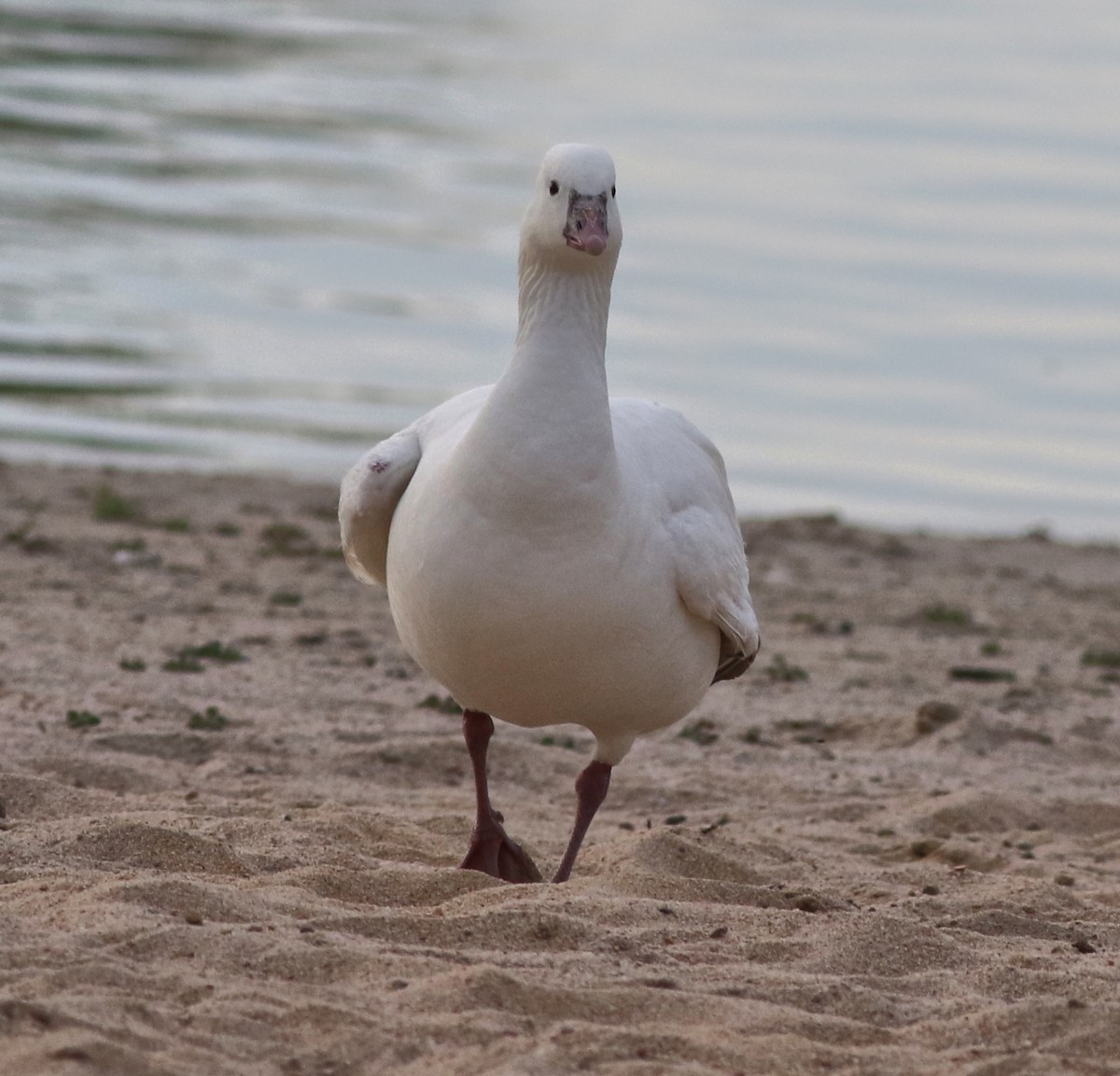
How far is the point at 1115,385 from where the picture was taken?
1716cm

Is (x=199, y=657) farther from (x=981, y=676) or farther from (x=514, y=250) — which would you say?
A: (x=514, y=250)

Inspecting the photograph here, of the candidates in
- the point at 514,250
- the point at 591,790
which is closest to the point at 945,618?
the point at 591,790

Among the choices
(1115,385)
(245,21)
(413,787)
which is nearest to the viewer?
(413,787)

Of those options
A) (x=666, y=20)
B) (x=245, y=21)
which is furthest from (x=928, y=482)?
(x=666, y=20)

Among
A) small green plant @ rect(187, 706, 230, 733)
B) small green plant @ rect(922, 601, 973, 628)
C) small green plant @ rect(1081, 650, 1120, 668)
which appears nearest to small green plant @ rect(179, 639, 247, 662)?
small green plant @ rect(187, 706, 230, 733)

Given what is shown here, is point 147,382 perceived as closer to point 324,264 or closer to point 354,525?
point 324,264

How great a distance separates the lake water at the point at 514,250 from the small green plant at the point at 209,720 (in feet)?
20.7

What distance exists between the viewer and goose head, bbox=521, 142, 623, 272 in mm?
5480

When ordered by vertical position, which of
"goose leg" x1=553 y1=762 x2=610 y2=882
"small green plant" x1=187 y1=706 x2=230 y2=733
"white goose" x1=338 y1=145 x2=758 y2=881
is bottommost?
"small green plant" x1=187 y1=706 x2=230 y2=733

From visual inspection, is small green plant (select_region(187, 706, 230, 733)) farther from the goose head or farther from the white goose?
the goose head

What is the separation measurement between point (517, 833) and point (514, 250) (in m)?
13.1

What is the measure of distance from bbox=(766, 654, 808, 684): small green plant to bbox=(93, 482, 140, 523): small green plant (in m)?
3.83

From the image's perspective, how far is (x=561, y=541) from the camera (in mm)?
5297

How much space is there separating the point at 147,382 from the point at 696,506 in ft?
32.3
